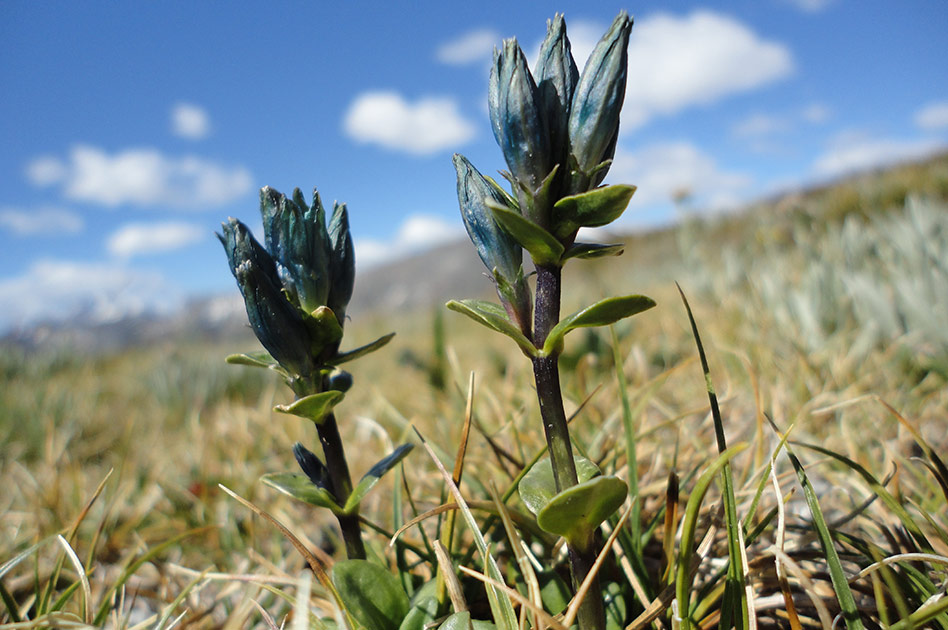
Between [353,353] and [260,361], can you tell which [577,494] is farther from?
[260,361]

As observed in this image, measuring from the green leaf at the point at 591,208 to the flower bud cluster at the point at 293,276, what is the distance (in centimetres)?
48

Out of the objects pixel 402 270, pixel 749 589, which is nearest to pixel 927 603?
pixel 749 589

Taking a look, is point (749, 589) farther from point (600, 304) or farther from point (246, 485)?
point (246, 485)

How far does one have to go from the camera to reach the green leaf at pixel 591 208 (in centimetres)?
88

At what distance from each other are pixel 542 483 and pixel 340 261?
62cm

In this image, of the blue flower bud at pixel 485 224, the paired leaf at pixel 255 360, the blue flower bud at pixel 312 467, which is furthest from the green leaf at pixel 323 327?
the blue flower bud at pixel 485 224

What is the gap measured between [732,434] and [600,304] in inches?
68.6

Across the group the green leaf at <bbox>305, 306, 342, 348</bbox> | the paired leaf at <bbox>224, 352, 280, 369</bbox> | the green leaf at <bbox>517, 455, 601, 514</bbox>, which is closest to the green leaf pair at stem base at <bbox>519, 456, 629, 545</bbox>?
the green leaf at <bbox>517, 455, 601, 514</bbox>

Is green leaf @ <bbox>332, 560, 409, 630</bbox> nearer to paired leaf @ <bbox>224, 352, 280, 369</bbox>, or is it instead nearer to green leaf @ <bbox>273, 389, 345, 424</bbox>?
green leaf @ <bbox>273, 389, 345, 424</bbox>

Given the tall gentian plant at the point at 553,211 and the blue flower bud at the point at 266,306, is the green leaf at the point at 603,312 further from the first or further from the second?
the blue flower bud at the point at 266,306

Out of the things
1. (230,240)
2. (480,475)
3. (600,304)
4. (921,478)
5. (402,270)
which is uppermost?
(402,270)

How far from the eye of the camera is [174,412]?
4.92 m

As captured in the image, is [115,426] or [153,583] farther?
[115,426]

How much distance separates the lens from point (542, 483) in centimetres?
106
